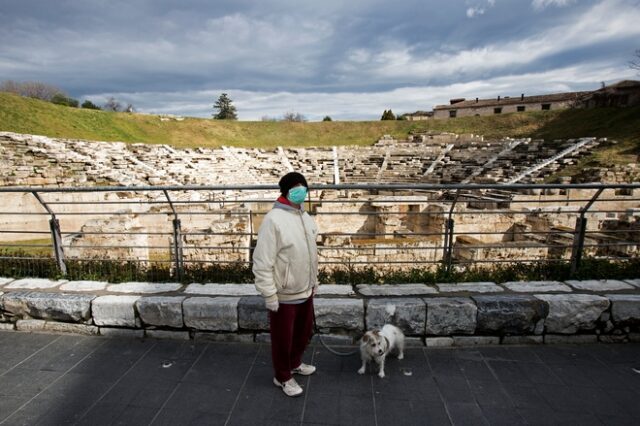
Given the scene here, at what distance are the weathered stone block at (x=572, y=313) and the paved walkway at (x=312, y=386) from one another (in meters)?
0.20

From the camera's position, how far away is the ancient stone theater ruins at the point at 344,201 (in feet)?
19.6

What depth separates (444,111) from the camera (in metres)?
54.1

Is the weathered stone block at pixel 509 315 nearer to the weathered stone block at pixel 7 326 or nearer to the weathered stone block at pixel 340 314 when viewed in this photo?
the weathered stone block at pixel 340 314

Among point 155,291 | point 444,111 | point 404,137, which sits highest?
point 444,111

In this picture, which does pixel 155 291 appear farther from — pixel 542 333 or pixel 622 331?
pixel 622 331

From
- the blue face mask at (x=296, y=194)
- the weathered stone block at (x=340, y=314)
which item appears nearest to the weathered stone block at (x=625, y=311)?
the weathered stone block at (x=340, y=314)

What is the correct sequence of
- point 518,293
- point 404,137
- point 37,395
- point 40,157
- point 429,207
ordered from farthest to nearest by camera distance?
point 404,137
point 40,157
point 429,207
point 518,293
point 37,395

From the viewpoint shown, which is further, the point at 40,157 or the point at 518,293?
the point at 40,157

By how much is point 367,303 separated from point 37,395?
116 inches

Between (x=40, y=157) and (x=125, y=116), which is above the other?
(x=125, y=116)

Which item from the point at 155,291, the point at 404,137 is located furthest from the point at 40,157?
the point at 404,137

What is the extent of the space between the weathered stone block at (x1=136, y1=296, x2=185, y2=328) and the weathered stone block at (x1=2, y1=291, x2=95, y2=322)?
645mm

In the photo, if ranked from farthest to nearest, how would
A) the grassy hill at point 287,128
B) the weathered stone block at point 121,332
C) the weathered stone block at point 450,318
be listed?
the grassy hill at point 287,128
the weathered stone block at point 121,332
the weathered stone block at point 450,318

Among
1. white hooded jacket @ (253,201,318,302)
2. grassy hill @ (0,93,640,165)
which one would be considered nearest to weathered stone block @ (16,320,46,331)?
white hooded jacket @ (253,201,318,302)
